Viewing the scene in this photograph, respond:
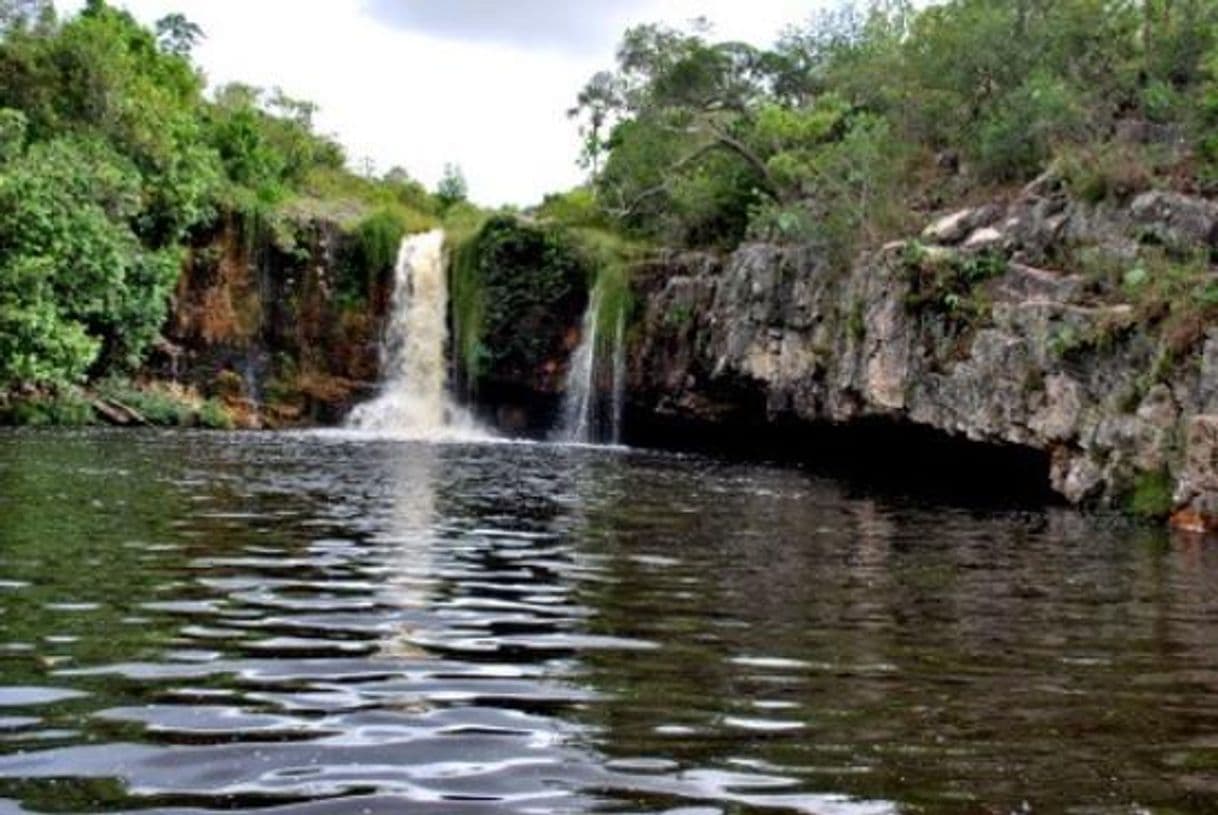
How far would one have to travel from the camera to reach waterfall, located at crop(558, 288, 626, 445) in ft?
126

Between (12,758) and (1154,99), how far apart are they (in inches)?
1041

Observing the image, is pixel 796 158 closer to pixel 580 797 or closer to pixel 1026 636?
pixel 1026 636

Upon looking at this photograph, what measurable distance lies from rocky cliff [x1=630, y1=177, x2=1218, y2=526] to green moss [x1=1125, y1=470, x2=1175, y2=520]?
0.12 ft

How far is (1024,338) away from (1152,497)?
15.6 ft

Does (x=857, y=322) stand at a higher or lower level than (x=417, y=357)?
higher

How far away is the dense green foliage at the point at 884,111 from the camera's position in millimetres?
28578

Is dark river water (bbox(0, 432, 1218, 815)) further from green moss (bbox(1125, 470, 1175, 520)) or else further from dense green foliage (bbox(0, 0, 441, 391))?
dense green foliage (bbox(0, 0, 441, 391))

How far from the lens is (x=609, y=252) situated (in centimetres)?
3966

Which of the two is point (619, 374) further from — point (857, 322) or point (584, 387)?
point (857, 322)

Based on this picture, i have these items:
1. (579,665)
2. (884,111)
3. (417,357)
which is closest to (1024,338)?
(884,111)

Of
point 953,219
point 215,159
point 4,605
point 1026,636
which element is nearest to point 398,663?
point 4,605

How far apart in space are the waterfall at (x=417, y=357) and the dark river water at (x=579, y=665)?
24.3 m

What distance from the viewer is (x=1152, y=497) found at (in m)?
19.7

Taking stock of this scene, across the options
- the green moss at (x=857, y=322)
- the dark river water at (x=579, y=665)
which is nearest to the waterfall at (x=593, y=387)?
the green moss at (x=857, y=322)
